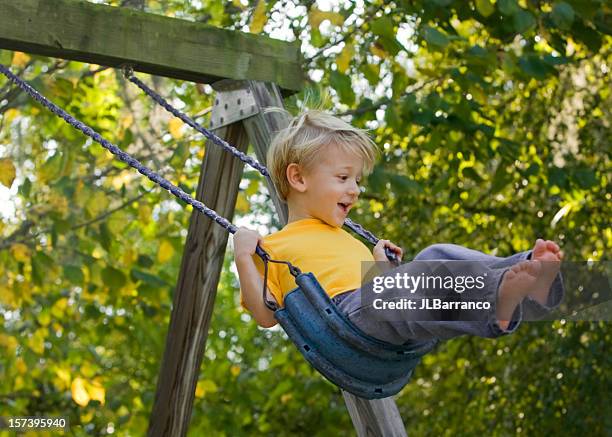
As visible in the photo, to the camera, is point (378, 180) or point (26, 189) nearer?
point (378, 180)

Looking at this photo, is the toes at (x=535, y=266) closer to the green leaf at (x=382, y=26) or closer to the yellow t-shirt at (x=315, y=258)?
the yellow t-shirt at (x=315, y=258)

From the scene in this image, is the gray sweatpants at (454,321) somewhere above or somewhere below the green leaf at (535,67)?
below

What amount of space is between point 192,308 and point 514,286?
1423 millimetres

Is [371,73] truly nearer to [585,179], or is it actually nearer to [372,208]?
[585,179]

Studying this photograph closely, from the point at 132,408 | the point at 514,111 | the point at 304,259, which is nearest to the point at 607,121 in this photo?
the point at 514,111

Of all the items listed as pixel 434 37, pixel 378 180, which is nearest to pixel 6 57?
pixel 378 180

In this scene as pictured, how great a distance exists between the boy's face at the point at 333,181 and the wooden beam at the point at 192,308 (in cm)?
71

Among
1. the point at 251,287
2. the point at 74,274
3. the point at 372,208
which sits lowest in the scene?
the point at 251,287

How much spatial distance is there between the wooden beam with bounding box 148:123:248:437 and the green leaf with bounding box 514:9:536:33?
3.46 ft

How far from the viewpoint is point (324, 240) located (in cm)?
218

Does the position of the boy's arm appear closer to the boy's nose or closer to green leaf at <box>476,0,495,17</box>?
the boy's nose

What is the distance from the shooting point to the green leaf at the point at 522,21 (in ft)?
10.9

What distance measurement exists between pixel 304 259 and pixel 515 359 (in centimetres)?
326

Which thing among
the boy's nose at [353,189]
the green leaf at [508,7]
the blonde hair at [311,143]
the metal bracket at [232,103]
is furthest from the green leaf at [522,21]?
the boy's nose at [353,189]
